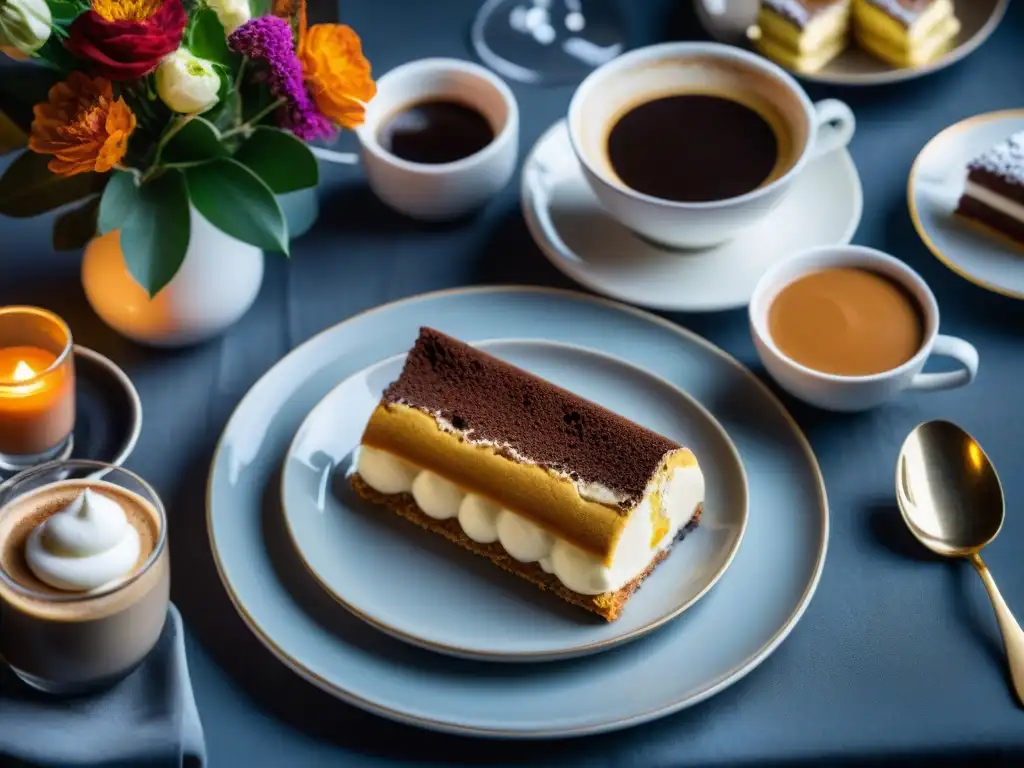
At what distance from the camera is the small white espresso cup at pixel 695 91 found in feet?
4.48

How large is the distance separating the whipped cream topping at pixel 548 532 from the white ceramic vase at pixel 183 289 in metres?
0.24

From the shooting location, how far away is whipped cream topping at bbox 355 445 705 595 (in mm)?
1131

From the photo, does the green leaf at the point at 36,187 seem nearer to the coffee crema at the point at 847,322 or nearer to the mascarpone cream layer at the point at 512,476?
the mascarpone cream layer at the point at 512,476

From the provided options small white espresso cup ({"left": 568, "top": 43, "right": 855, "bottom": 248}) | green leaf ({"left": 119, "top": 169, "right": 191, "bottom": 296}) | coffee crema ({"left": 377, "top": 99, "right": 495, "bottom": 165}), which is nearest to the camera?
green leaf ({"left": 119, "top": 169, "right": 191, "bottom": 296})

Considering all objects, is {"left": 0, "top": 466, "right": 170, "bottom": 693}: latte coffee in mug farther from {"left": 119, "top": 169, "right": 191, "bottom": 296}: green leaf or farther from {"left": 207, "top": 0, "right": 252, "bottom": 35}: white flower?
{"left": 207, "top": 0, "right": 252, "bottom": 35}: white flower

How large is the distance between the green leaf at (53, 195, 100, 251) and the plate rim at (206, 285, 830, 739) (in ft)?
0.72

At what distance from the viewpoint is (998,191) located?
1.43 meters

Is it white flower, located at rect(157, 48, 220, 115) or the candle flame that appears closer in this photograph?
white flower, located at rect(157, 48, 220, 115)

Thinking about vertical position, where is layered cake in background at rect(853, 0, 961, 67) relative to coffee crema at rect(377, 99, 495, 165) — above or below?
above

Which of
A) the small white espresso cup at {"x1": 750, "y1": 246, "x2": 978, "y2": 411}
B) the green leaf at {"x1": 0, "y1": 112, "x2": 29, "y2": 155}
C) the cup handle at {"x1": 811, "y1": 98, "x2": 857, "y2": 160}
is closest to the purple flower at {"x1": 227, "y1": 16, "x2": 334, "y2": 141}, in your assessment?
the green leaf at {"x1": 0, "y1": 112, "x2": 29, "y2": 155}

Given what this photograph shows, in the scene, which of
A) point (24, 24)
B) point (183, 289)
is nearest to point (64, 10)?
point (24, 24)

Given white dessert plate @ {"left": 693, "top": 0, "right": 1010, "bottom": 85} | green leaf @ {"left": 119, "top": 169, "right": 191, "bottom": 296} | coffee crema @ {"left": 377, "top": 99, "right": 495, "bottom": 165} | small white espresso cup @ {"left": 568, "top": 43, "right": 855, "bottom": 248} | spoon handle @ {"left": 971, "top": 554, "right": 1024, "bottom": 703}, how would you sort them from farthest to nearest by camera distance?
1. white dessert plate @ {"left": 693, "top": 0, "right": 1010, "bottom": 85}
2. coffee crema @ {"left": 377, "top": 99, "right": 495, "bottom": 165}
3. small white espresso cup @ {"left": 568, "top": 43, "right": 855, "bottom": 248}
4. green leaf @ {"left": 119, "top": 169, "right": 191, "bottom": 296}
5. spoon handle @ {"left": 971, "top": 554, "right": 1024, "bottom": 703}

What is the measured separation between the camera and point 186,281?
→ 1.32 metres

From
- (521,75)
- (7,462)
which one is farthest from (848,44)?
(7,462)
